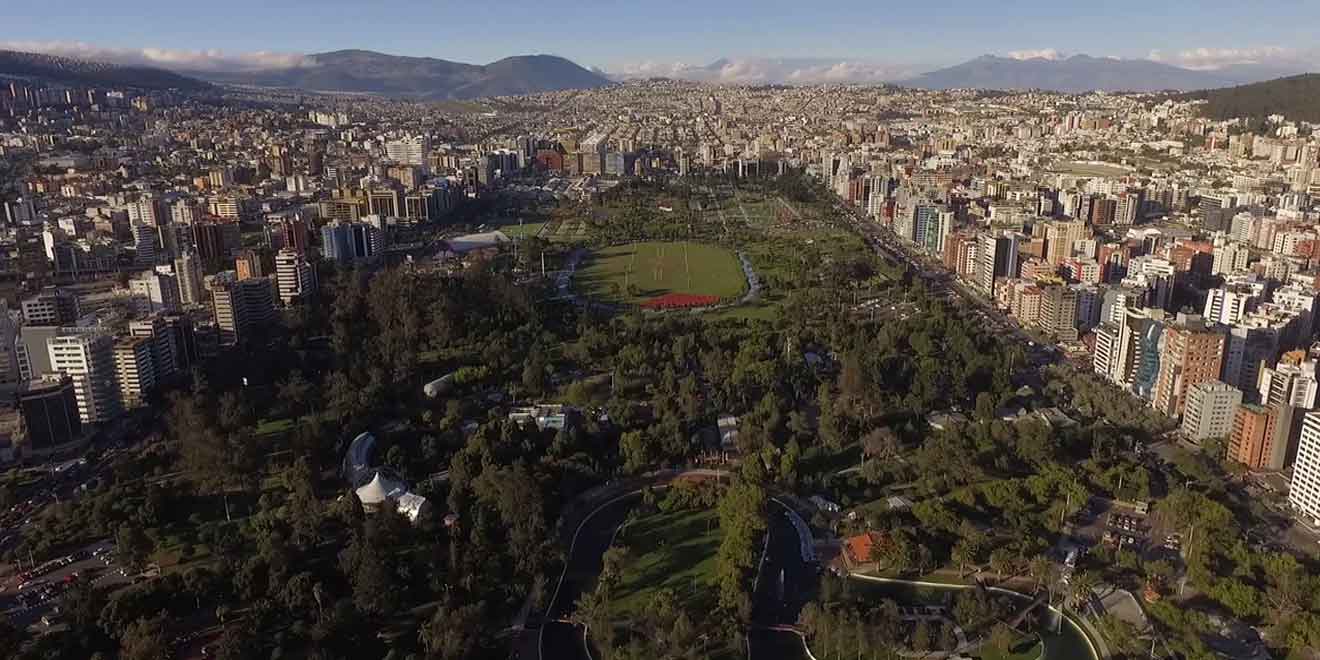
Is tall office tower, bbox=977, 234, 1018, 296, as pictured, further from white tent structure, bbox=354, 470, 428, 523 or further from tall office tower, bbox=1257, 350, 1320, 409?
white tent structure, bbox=354, 470, 428, 523

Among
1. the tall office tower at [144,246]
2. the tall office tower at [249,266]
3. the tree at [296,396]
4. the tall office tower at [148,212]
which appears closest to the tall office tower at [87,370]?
the tree at [296,396]

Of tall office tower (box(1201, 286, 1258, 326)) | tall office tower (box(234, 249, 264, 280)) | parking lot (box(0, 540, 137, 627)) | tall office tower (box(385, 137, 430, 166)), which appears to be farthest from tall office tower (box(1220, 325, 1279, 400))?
tall office tower (box(385, 137, 430, 166))

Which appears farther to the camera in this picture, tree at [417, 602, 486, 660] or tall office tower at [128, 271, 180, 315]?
tall office tower at [128, 271, 180, 315]

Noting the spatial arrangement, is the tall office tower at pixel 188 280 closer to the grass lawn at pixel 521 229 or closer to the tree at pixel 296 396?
the tree at pixel 296 396

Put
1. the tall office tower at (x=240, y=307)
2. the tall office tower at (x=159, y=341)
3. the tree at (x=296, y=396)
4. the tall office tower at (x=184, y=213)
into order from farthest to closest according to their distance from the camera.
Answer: the tall office tower at (x=184, y=213)
the tall office tower at (x=240, y=307)
the tall office tower at (x=159, y=341)
the tree at (x=296, y=396)

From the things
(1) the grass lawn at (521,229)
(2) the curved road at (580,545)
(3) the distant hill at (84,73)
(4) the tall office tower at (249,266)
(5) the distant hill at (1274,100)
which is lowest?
(2) the curved road at (580,545)

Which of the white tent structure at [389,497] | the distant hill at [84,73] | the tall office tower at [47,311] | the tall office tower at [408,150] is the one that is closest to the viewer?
the white tent structure at [389,497]
